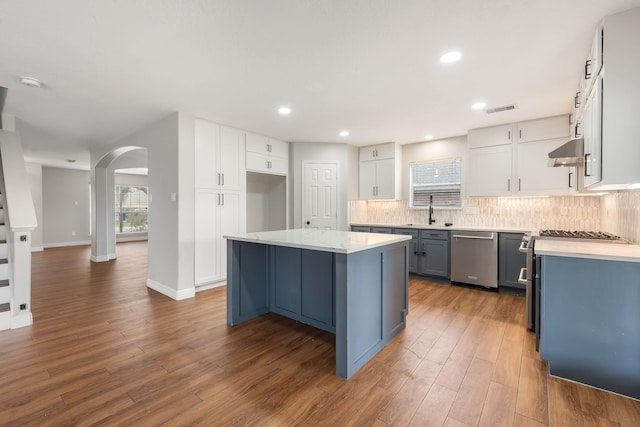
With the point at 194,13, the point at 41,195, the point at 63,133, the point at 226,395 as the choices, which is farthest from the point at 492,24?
the point at 41,195

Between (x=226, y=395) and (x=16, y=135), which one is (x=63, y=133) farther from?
(x=226, y=395)

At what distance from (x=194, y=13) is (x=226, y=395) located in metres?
2.46

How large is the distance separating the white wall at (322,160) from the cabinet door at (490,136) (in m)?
2.10

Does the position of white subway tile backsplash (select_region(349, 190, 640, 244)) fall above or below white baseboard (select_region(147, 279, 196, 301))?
above

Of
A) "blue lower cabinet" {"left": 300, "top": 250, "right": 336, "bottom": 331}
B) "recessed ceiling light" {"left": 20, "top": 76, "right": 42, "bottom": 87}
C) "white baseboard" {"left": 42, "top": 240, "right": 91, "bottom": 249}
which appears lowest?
"white baseboard" {"left": 42, "top": 240, "right": 91, "bottom": 249}

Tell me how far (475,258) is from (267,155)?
370 centimetres

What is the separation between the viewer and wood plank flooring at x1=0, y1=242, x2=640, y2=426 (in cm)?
164

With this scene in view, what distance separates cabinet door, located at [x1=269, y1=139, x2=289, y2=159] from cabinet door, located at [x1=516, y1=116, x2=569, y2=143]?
368 centimetres

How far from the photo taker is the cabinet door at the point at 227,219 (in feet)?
14.0

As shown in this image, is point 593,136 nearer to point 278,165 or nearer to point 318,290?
A: point 318,290

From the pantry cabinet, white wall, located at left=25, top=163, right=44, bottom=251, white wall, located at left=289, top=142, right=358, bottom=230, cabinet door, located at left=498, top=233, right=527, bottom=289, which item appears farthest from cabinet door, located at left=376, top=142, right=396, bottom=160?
white wall, located at left=25, top=163, right=44, bottom=251

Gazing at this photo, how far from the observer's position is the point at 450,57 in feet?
7.78

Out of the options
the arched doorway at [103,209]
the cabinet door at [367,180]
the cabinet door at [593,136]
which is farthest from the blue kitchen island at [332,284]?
the arched doorway at [103,209]

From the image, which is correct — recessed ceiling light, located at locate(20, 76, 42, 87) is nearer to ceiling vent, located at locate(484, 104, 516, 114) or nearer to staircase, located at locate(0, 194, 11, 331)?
staircase, located at locate(0, 194, 11, 331)
